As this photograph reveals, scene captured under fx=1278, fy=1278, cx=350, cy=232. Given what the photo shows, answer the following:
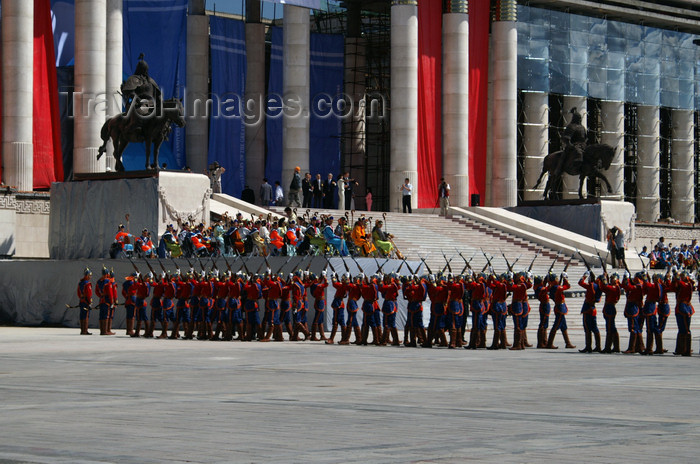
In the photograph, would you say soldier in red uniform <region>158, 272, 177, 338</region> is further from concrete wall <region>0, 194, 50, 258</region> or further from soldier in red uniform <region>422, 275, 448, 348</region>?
concrete wall <region>0, 194, 50, 258</region>

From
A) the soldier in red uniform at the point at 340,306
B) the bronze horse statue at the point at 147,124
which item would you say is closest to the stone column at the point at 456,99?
the bronze horse statue at the point at 147,124

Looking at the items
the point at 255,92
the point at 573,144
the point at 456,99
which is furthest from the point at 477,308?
the point at 255,92

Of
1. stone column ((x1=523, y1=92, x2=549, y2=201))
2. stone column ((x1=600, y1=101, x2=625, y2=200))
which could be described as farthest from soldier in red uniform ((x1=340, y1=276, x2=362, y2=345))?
stone column ((x1=600, y1=101, x2=625, y2=200))

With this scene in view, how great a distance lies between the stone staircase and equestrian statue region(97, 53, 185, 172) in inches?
206

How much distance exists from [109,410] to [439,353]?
1110 cm

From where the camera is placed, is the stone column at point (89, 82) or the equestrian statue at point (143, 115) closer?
the equestrian statue at point (143, 115)

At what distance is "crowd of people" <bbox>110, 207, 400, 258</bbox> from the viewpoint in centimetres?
3030

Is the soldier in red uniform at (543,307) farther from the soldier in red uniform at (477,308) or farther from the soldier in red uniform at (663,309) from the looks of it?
the soldier in red uniform at (663,309)

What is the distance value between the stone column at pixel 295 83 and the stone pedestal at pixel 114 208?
13808 mm

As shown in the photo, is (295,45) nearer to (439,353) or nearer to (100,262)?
(100,262)

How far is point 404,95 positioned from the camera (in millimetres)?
51719

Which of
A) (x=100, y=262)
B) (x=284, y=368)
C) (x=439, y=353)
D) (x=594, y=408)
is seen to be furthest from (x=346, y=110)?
(x=594, y=408)

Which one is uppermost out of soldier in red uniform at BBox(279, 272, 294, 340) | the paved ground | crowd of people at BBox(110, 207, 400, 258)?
crowd of people at BBox(110, 207, 400, 258)

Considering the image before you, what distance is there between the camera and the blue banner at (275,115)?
5547 centimetres
